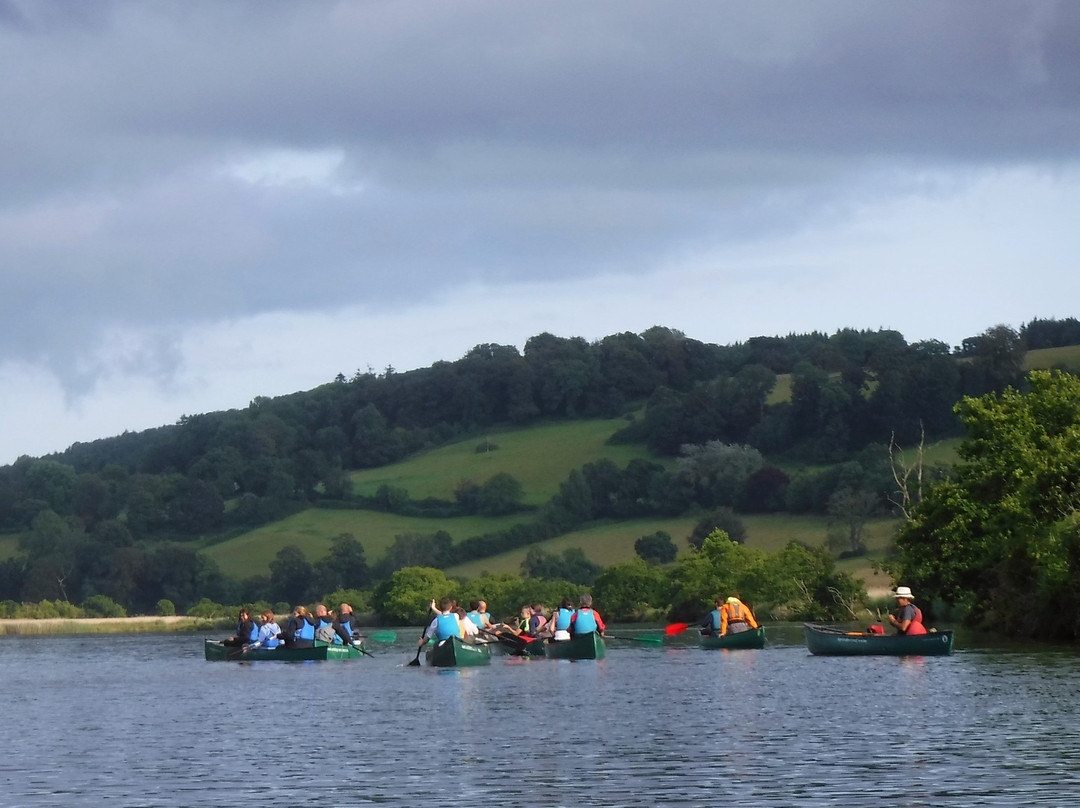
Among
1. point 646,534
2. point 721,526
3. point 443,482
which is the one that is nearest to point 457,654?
point 721,526

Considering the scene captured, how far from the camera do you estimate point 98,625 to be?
11919 cm

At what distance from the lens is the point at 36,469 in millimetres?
177875

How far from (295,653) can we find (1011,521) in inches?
950

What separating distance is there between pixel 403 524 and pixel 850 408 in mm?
45077

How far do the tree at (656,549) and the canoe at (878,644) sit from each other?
277 feet

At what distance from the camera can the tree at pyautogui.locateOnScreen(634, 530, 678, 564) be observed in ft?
418

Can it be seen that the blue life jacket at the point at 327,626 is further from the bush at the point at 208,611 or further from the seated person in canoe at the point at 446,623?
the bush at the point at 208,611

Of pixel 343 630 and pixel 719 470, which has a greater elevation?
pixel 719 470

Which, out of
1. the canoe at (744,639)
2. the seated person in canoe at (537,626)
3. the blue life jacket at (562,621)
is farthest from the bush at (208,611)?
the blue life jacket at (562,621)

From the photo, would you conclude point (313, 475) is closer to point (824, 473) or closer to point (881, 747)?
point (824, 473)

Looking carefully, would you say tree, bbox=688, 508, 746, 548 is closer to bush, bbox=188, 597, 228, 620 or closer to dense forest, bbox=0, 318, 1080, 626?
dense forest, bbox=0, 318, 1080, 626

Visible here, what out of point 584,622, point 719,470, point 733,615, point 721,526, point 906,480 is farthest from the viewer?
point 719,470

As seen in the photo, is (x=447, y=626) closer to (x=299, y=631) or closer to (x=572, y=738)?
(x=299, y=631)

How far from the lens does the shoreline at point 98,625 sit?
115125mm
